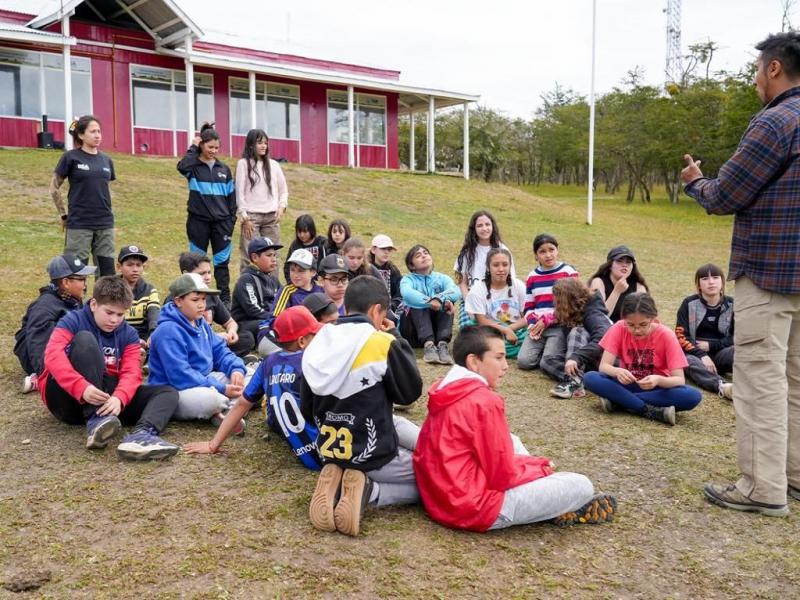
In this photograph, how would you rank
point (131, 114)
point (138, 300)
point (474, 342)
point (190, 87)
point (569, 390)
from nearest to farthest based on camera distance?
point (474, 342)
point (569, 390)
point (138, 300)
point (190, 87)
point (131, 114)

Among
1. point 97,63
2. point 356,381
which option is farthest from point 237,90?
point 356,381

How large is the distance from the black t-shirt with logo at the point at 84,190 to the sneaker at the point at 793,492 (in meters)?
6.23

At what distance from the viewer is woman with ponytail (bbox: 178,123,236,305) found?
26.1ft

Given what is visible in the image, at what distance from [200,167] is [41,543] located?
536 centimetres

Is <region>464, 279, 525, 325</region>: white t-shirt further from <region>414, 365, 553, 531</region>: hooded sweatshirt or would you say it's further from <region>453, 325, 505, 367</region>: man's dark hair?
<region>414, 365, 553, 531</region>: hooded sweatshirt

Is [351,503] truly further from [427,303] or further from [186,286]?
[427,303]

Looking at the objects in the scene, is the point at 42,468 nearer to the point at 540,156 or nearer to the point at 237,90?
the point at 237,90

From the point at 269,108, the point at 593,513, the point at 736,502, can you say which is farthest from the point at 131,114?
the point at 736,502

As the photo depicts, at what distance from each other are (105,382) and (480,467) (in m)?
2.54

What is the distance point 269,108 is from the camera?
26.4 meters

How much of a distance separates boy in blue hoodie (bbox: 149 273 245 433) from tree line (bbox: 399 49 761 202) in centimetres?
3175

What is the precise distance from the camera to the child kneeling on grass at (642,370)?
527cm

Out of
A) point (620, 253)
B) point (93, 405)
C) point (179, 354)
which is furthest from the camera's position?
point (620, 253)

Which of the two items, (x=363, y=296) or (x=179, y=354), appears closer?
(x=363, y=296)
